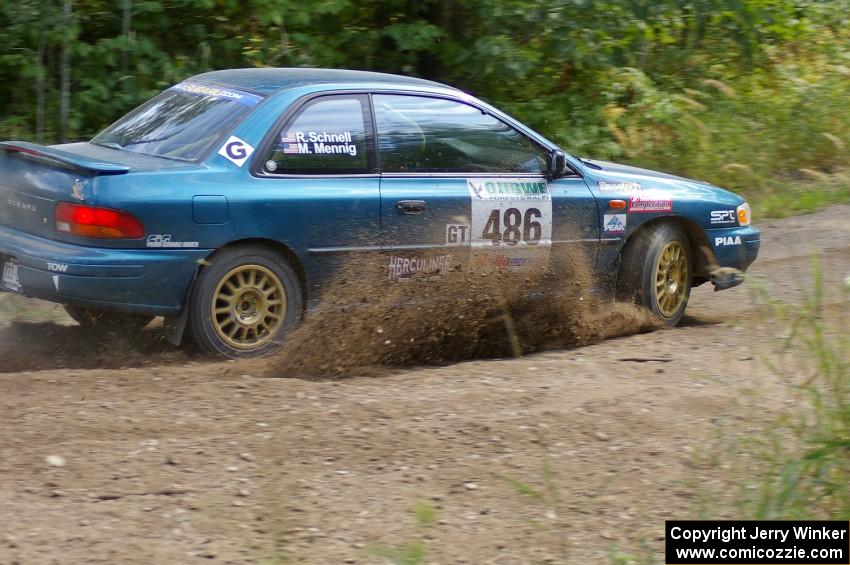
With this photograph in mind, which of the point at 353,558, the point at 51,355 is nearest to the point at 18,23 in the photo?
the point at 51,355

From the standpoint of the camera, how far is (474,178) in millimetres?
6562

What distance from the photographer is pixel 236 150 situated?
587cm

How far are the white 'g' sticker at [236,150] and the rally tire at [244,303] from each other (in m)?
0.46

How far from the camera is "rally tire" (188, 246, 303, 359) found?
575cm

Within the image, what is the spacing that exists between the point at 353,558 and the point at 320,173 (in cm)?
287

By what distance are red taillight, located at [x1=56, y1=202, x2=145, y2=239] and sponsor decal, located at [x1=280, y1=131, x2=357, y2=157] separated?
0.95 metres

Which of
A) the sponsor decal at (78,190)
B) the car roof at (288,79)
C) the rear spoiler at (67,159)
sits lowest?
the sponsor decal at (78,190)

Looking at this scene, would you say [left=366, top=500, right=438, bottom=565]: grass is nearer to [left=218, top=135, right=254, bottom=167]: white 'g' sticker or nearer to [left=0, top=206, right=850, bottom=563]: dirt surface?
[left=0, top=206, right=850, bottom=563]: dirt surface

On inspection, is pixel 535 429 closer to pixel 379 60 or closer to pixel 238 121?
pixel 238 121

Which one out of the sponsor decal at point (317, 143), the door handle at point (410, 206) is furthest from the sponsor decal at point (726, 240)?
the sponsor decal at point (317, 143)

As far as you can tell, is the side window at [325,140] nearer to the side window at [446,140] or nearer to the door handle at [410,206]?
the side window at [446,140]

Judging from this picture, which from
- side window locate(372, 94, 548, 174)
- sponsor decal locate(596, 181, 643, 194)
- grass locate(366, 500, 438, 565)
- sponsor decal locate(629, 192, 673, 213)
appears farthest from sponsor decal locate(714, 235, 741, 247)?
grass locate(366, 500, 438, 565)

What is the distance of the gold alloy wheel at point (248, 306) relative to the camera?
5.83 m

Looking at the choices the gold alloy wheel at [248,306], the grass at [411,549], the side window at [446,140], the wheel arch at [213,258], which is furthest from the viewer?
the side window at [446,140]
